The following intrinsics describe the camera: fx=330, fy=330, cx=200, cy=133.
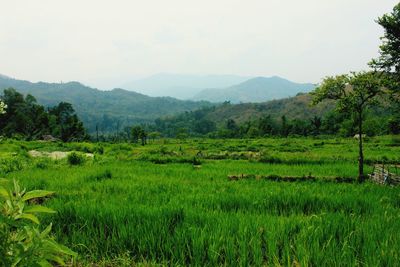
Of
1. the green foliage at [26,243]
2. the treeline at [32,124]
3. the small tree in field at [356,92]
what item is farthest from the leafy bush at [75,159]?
the treeline at [32,124]

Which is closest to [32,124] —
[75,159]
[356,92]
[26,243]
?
[75,159]

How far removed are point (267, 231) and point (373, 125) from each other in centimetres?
8552

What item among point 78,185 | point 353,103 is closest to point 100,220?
point 78,185

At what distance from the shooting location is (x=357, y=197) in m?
8.51

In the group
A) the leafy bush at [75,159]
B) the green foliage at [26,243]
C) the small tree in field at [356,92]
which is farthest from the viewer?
the leafy bush at [75,159]

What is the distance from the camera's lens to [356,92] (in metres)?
15.4

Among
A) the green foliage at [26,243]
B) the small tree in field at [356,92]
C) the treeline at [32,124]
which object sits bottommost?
the treeline at [32,124]

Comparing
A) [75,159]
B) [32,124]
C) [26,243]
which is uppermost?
[26,243]

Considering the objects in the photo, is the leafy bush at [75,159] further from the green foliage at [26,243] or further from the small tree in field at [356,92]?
the green foliage at [26,243]

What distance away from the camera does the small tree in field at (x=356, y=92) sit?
15.0m

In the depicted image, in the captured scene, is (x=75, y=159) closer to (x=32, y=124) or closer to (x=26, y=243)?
(x=26, y=243)

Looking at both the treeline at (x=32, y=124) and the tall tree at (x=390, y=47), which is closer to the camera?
the tall tree at (x=390, y=47)

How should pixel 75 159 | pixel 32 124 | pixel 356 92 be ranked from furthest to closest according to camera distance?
pixel 32 124 < pixel 75 159 < pixel 356 92

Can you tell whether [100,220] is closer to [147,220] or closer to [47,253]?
[147,220]
